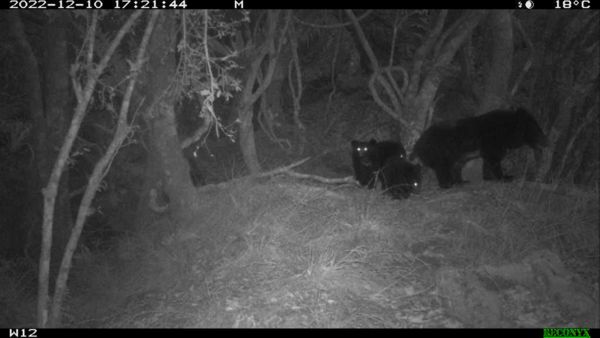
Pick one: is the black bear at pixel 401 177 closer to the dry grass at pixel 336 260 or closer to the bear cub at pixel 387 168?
the bear cub at pixel 387 168

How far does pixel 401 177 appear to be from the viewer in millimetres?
7797

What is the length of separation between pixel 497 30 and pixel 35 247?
378 inches

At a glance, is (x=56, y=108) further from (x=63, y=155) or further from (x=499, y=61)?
(x=499, y=61)

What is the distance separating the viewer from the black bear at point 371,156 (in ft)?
28.4

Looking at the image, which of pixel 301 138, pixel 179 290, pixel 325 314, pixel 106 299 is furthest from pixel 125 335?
pixel 301 138

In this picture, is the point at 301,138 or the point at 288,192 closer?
the point at 288,192

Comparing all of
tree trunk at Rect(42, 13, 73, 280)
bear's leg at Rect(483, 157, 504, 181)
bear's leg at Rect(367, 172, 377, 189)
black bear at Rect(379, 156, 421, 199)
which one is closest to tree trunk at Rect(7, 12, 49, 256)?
tree trunk at Rect(42, 13, 73, 280)

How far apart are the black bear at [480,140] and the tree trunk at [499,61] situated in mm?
1129

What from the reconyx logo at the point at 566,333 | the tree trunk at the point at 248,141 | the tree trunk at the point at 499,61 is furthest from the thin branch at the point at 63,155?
the tree trunk at the point at 499,61

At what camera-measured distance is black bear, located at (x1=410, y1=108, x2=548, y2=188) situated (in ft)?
25.3

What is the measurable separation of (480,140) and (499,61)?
6.23ft

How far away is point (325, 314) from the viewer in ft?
15.0

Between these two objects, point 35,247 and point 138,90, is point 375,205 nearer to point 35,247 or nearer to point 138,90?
point 138,90

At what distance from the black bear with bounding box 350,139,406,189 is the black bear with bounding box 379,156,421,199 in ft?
1.57
